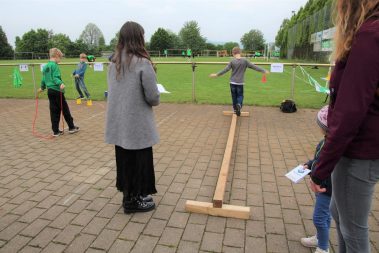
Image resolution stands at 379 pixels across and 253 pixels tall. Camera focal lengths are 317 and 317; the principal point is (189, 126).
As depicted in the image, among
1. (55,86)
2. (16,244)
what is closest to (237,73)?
(55,86)

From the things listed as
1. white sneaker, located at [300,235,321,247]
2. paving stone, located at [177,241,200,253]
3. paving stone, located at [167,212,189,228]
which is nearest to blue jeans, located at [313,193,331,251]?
Result: white sneaker, located at [300,235,321,247]

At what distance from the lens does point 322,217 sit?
9.04ft

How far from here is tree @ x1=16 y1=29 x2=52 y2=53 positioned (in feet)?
297

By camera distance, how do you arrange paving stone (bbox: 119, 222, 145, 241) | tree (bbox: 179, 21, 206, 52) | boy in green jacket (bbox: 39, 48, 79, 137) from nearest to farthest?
paving stone (bbox: 119, 222, 145, 241) < boy in green jacket (bbox: 39, 48, 79, 137) < tree (bbox: 179, 21, 206, 52)

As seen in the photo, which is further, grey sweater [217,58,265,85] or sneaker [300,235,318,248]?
grey sweater [217,58,265,85]

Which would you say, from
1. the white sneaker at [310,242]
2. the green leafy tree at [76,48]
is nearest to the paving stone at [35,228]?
the white sneaker at [310,242]

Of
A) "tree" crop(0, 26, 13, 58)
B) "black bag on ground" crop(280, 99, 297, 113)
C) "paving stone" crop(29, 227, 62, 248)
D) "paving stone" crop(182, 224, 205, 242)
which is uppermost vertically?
"tree" crop(0, 26, 13, 58)

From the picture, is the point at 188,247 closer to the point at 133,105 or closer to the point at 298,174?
the point at 298,174

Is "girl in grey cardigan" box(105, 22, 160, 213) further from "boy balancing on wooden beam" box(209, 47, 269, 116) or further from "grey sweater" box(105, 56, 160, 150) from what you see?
"boy balancing on wooden beam" box(209, 47, 269, 116)

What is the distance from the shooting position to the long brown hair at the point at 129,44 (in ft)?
10.3

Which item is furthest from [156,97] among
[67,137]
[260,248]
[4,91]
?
[4,91]

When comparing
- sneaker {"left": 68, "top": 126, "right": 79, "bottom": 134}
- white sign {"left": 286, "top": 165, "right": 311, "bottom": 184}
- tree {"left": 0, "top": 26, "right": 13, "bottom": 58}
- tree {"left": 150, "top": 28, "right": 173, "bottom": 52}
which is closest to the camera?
white sign {"left": 286, "top": 165, "right": 311, "bottom": 184}

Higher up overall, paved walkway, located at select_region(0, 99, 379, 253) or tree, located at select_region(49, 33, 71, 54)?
tree, located at select_region(49, 33, 71, 54)

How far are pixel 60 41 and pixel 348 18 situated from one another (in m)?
102
